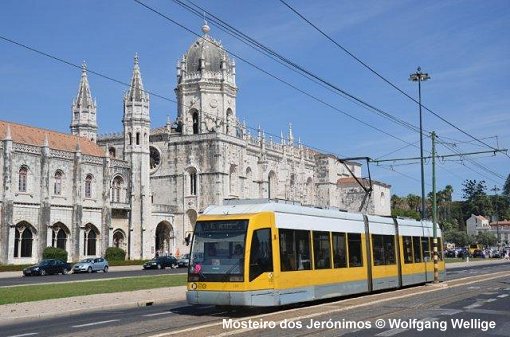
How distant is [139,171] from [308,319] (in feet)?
172

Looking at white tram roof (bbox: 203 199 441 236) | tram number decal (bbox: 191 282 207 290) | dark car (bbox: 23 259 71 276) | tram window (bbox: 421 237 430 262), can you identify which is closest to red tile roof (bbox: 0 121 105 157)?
dark car (bbox: 23 259 71 276)

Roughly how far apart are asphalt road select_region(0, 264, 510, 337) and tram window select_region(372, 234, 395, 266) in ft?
7.49

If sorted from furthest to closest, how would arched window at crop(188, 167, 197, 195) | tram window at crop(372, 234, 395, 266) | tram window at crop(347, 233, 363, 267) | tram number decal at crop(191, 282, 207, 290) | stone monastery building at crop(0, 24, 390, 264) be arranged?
arched window at crop(188, 167, 197, 195) < stone monastery building at crop(0, 24, 390, 264) < tram window at crop(372, 234, 395, 266) < tram window at crop(347, 233, 363, 267) < tram number decal at crop(191, 282, 207, 290)

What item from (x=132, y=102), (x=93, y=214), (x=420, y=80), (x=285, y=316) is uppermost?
(x=132, y=102)

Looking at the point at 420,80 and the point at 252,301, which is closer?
the point at 252,301

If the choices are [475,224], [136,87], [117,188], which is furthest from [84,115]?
[475,224]

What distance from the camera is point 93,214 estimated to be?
2343 inches

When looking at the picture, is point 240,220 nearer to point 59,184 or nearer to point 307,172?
point 59,184

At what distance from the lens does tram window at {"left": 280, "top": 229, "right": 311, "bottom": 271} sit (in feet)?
55.7

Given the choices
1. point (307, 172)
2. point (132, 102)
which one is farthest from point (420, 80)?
point (307, 172)

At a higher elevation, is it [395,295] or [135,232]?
[135,232]

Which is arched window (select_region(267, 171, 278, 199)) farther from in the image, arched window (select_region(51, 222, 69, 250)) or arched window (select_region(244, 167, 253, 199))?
arched window (select_region(51, 222, 69, 250))

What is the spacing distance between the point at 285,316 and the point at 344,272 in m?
5.20

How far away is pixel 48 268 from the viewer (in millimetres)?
44406
